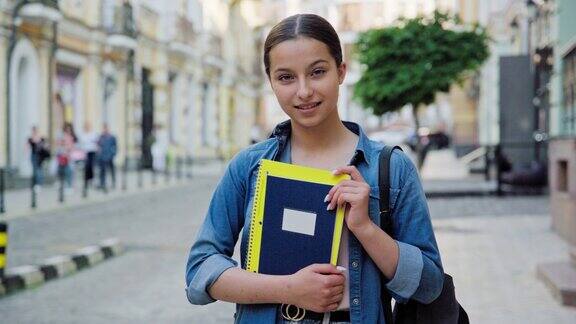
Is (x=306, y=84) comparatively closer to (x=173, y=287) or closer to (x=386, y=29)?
(x=173, y=287)

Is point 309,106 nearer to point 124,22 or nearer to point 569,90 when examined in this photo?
point 569,90

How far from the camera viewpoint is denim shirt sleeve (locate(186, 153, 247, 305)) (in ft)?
6.85

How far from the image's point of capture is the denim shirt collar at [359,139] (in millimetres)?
2123

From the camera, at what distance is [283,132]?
2.23m

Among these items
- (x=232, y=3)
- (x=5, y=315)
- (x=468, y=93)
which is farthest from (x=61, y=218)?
(x=232, y=3)

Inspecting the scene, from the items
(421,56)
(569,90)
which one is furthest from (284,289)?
(421,56)

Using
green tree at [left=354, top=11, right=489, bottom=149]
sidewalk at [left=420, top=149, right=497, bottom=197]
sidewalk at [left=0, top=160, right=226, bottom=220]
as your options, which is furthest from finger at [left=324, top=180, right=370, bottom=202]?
sidewalk at [left=420, top=149, right=497, bottom=197]

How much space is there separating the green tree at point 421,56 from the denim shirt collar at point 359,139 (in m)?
15.6

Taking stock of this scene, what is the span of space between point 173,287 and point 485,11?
95.3 ft

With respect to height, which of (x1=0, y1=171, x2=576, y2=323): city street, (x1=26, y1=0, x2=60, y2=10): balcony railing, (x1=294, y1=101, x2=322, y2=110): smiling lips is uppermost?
(x1=26, y1=0, x2=60, y2=10): balcony railing

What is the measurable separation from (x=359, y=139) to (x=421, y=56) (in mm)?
15906

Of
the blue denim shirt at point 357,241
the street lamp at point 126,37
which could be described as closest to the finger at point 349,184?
the blue denim shirt at point 357,241

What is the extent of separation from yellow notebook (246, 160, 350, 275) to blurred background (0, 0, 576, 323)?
430 cm

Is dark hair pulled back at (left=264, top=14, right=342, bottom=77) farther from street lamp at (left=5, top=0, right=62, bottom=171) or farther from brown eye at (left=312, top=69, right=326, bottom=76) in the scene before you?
street lamp at (left=5, top=0, right=62, bottom=171)
